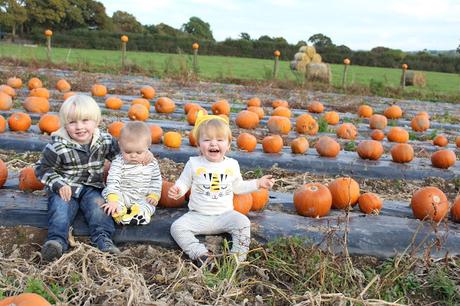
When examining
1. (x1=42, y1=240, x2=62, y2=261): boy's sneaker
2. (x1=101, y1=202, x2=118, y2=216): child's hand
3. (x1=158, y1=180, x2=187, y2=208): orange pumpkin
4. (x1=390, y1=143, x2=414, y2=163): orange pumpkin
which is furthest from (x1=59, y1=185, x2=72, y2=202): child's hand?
(x1=390, y1=143, x2=414, y2=163): orange pumpkin

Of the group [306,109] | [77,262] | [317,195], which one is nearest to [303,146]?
[317,195]

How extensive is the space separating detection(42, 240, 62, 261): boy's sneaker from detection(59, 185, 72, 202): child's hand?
44 centimetres

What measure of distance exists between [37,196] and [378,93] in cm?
1766

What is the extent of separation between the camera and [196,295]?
297 centimetres

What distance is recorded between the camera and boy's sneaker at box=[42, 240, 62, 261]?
339 centimetres

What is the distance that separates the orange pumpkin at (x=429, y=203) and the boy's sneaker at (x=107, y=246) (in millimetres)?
2426

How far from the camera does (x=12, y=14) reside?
182 feet

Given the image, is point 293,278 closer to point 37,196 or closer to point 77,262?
point 77,262

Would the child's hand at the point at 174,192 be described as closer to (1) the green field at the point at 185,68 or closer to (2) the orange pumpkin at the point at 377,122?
(2) the orange pumpkin at the point at 377,122

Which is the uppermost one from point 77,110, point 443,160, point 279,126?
point 77,110

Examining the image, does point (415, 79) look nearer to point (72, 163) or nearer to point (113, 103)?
point (113, 103)

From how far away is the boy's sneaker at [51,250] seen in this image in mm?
3393

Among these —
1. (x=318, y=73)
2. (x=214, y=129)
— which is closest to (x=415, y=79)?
(x=318, y=73)

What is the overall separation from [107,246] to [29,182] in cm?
122
